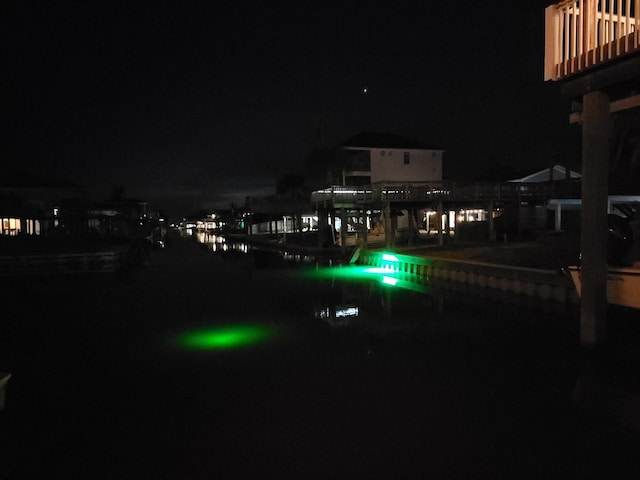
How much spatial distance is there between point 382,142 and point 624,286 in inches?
1597

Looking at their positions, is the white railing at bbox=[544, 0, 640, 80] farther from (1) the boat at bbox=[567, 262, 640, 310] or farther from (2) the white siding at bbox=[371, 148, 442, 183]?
(2) the white siding at bbox=[371, 148, 442, 183]

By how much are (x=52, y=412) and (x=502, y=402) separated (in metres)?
7.23

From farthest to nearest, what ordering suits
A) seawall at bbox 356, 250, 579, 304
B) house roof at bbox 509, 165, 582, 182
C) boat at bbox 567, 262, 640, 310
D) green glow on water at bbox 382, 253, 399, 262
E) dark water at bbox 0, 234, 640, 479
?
house roof at bbox 509, 165, 582, 182 → green glow on water at bbox 382, 253, 399, 262 → seawall at bbox 356, 250, 579, 304 → boat at bbox 567, 262, 640, 310 → dark water at bbox 0, 234, 640, 479

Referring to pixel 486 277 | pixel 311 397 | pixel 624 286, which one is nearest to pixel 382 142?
pixel 486 277

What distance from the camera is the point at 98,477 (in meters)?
5.71

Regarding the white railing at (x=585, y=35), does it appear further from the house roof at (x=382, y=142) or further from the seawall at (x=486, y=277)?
the house roof at (x=382, y=142)

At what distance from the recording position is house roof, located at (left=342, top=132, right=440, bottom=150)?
159ft

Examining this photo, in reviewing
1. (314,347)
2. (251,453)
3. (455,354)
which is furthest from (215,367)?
(455,354)

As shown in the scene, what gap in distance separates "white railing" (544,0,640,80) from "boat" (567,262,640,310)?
4.47 metres

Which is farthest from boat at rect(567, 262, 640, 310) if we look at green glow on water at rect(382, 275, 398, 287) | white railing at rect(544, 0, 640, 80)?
green glow on water at rect(382, 275, 398, 287)

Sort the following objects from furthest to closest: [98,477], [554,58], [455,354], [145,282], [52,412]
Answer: [145,282] < [455,354] < [554,58] < [52,412] < [98,477]

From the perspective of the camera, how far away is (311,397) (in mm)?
8156

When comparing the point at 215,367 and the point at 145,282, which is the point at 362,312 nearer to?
the point at 215,367

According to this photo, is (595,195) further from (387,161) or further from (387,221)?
(387,161)
